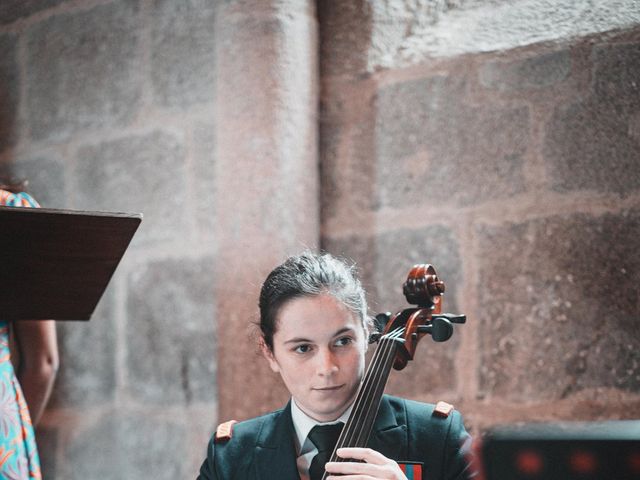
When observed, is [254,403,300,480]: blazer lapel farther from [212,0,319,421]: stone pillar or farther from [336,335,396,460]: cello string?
[212,0,319,421]: stone pillar

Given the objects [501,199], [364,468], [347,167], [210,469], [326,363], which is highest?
[347,167]

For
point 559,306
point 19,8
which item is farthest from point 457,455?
point 19,8

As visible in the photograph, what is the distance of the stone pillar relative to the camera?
2342mm

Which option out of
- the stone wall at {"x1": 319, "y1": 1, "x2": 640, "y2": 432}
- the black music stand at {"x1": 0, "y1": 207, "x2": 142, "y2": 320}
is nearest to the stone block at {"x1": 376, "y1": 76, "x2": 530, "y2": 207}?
the stone wall at {"x1": 319, "y1": 1, "x2": 640, "y2": 432}

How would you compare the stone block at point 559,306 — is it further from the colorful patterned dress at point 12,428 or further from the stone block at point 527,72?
the colorful patterned dress at point 12,428

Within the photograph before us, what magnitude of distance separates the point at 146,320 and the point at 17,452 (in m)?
1.00

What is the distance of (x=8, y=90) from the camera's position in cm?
322

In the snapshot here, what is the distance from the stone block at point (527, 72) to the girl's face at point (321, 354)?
106 centimetres

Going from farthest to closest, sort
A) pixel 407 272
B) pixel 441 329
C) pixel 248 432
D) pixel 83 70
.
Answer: pixel 83 70, pixel 407 272, pixel 248 432, pixel 441 329

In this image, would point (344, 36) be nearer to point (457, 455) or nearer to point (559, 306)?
point (559, 306)

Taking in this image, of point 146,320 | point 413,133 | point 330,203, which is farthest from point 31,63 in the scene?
point 413,133

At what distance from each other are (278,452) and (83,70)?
6.30 feet

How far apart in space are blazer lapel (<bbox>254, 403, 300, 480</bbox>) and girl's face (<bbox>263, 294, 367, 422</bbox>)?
65 mm

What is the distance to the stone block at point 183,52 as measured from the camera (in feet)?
8.87
